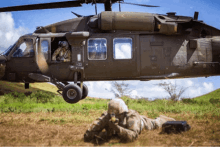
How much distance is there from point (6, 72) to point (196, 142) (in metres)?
7.71

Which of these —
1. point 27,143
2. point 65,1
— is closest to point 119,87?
point 65,1

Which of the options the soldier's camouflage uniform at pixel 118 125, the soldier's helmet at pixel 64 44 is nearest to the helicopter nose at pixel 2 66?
the soldier's helmet at pixel 64 44

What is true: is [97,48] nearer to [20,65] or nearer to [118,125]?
[20,65]

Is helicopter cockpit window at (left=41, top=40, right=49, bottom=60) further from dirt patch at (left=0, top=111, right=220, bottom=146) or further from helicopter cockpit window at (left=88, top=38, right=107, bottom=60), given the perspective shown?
dirt patch at (left=0, top=111, right=220, bottom=146)

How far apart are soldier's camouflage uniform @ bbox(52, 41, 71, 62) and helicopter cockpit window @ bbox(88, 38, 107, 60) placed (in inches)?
40.0

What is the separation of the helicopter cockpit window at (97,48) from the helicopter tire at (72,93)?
1.32 m

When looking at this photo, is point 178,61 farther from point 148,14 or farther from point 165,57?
point 148,14

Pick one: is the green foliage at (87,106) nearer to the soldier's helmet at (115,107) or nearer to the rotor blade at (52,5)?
the soldier's helmet at (115,107)

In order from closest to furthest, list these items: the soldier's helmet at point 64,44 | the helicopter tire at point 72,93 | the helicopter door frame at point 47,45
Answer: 1. the helicopter tire at point 72,93
2. the helicopter door frame at point 47,45
3. the soldier's helmet at point 64,44

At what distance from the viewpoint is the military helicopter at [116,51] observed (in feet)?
29.6

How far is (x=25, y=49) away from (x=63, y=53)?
153 centimetres

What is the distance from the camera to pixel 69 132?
6219mm

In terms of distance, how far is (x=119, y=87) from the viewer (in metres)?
13.1

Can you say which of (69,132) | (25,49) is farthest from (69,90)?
(69,132)
